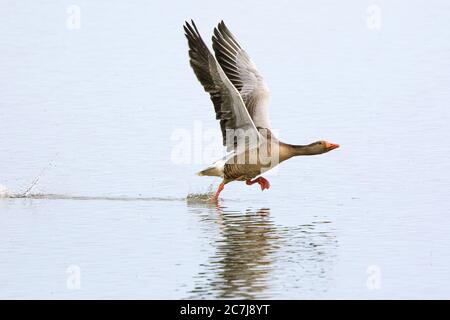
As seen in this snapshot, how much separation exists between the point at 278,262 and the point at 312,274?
1.63 feet

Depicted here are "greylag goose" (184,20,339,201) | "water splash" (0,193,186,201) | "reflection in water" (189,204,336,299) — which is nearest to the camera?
"reflection in water" (189,204,336,299)

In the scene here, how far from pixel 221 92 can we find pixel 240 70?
2.15 m

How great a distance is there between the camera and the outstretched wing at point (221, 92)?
13461 millimetres

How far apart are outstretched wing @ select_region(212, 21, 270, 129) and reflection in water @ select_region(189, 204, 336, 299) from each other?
6.41ft

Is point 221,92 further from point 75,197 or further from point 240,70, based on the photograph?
point 75,197

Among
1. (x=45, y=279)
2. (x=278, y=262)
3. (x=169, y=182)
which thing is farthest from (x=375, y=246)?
(x=169, y=182)

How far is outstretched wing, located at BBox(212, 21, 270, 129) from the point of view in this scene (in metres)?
15.6

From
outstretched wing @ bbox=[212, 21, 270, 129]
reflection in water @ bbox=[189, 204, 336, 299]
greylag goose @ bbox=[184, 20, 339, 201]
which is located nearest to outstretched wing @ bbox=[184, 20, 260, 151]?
greylag goose @ bbox=[184, 20, 339, 201]

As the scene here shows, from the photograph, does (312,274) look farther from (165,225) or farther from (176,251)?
(165,225)

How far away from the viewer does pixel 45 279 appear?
34.6 feet

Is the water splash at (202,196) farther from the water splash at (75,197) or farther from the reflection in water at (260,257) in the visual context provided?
the reflection in water at (260,257)

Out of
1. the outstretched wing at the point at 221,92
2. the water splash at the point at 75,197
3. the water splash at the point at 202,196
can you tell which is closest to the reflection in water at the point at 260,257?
the outstretched wing at the point at 221,92

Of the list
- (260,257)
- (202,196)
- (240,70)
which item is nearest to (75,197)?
(202,196)

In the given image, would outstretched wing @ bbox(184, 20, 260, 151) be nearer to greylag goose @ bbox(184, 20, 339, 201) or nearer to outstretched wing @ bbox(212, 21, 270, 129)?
greylag goose @ bbox(184, 20, 339, 201)
